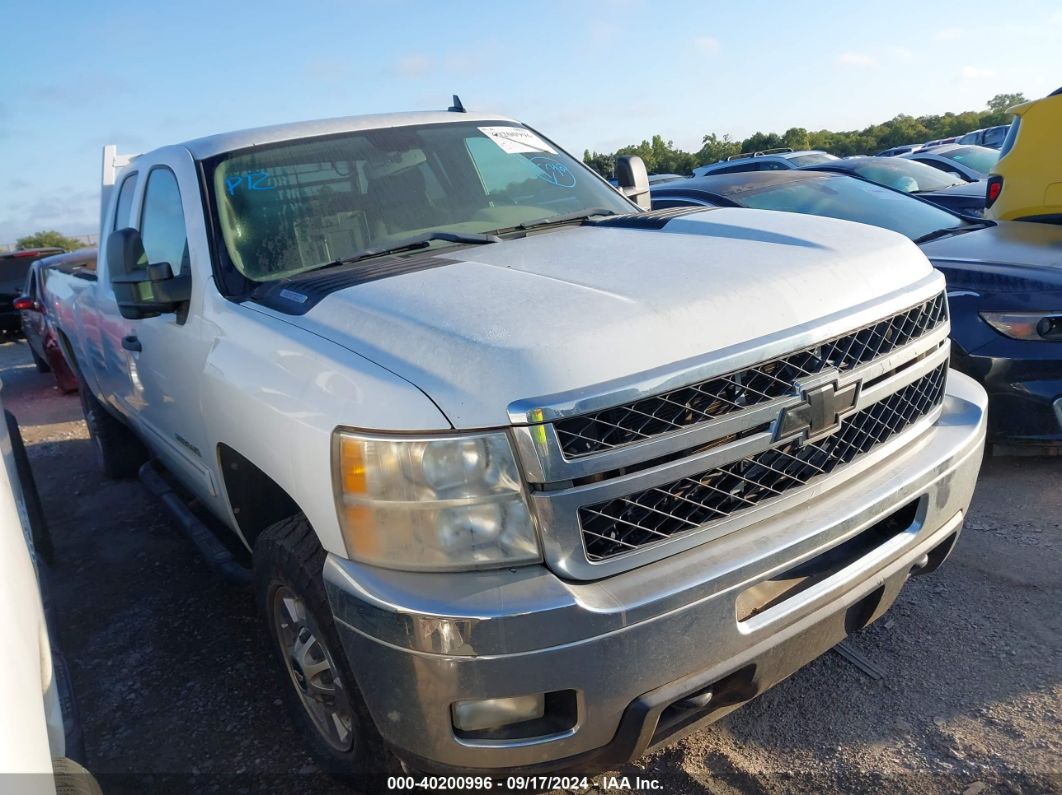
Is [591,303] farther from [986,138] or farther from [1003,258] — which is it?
[986,138]

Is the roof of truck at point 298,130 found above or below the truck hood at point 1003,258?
above

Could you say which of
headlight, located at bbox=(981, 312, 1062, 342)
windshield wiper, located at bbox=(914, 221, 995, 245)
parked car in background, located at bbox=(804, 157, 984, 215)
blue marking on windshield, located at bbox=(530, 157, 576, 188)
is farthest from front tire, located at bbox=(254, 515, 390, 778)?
parked car in background, located at bbox=(804, 157, 984, 215)

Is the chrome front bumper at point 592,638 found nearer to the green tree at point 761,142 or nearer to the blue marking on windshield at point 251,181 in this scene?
the blue marking on windshield at point 251,181

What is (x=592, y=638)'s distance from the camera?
177 cm

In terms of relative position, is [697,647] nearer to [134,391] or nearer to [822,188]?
[134,391]

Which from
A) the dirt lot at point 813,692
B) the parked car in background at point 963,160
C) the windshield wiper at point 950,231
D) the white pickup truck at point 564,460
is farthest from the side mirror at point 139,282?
the parked car in background at point 963,160

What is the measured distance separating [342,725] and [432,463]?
39.5 inches

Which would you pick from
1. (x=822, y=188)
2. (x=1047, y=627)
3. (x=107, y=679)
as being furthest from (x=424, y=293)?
(x=822, y=188)

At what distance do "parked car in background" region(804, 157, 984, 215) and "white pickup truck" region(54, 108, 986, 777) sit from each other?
20.4 ft

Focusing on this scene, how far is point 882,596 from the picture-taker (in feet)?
7.68

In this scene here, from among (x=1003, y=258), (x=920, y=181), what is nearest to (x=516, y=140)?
(x=1003, y=258)

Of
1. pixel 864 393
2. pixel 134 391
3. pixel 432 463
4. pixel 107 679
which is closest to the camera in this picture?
pixel 432 463

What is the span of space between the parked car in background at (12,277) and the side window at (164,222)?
483 inches

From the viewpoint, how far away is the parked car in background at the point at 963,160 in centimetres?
1291
